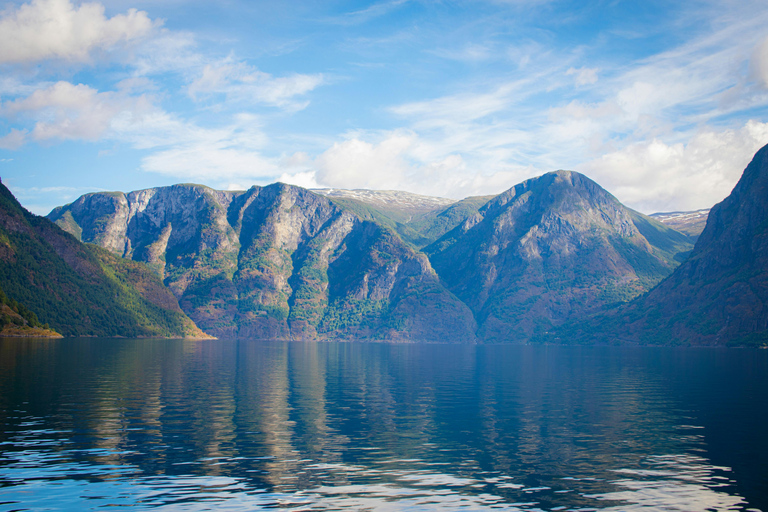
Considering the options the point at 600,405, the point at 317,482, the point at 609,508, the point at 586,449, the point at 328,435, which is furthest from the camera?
the point at 600,405

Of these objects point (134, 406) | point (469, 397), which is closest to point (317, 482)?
point (134, 406)

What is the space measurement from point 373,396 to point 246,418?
27.2 m

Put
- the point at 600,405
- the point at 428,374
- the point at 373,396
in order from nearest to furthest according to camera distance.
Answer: the point at 600,405 → the point at 373,396 → the point at 428,374

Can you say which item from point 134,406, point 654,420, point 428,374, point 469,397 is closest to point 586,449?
point 654,420

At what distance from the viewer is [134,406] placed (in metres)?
72.6

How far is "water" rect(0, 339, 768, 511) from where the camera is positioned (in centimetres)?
3797

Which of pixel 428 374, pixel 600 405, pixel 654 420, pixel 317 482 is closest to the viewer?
pixel 317 482

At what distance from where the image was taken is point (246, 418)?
218ft

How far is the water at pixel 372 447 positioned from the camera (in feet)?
125

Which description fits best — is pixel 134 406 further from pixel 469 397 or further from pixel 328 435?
pixel 469 397

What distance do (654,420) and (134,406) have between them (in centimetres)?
6157

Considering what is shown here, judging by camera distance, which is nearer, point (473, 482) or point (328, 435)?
point (473, 482)

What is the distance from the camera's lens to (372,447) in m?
53.0

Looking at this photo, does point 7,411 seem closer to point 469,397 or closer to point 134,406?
point 134,406
